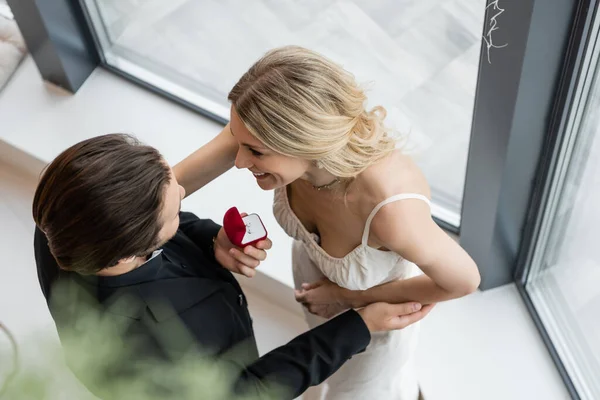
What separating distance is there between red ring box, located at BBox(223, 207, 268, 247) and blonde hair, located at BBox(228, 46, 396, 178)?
0.82ft

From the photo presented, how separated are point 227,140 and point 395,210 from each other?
43 cm

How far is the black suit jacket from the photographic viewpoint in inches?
47.6

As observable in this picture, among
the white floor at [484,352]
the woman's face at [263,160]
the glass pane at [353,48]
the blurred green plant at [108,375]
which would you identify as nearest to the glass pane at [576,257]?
the white floor at [484,352]

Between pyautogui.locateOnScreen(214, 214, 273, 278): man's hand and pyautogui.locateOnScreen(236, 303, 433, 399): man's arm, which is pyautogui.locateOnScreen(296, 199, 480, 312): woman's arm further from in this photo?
pyautogui.locateOnScreen(214, 214, 273, 278): man's hand

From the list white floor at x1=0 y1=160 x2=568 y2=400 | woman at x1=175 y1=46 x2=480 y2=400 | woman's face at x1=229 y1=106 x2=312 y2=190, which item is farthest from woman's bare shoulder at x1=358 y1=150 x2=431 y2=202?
white floor at x1=0 y1=160 x2=568 y2=400

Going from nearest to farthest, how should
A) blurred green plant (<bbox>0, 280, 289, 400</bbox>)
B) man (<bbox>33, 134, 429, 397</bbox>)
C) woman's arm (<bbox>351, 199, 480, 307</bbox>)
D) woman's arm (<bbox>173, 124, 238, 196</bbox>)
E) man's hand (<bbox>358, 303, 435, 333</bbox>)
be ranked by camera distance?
blurred green plant (<bbox>0, 280, 289, 400</bbox>) → man (<bbox>33, 134, 429, 397</bbox>) → woman's arm (<bbox>351, 199, 480, 307</bbox>) → man's hand (<bbox>358, 303, 435, 333</bbox>) → woman's arm (<bbox>173, 124, 238, 196</bbox>)

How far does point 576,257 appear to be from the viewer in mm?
1882

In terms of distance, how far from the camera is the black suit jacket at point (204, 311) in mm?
1210

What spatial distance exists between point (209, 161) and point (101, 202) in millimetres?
499

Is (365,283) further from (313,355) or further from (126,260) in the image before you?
(126,260)

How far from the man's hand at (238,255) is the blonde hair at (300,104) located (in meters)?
0.27

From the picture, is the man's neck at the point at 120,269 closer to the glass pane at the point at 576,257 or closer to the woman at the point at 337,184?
the woman at the point at 337,184

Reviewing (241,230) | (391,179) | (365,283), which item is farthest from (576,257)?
(241,230)

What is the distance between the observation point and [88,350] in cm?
69
